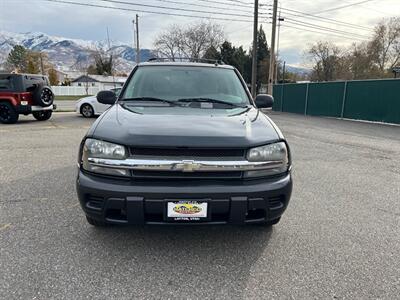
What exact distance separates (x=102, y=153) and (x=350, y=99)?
52.7 ft

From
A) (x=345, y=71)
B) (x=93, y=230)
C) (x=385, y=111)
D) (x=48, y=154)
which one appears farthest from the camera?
(x=345, y=71)

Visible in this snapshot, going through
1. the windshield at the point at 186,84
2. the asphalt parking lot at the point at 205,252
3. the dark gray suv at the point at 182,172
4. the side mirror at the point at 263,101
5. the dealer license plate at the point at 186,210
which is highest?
the windshield at the point at 186,84

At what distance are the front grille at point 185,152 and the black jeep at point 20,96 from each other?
1082 cm

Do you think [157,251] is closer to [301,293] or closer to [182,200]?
[182,200]

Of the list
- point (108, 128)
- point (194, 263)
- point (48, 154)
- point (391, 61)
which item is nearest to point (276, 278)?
point (194, 263)

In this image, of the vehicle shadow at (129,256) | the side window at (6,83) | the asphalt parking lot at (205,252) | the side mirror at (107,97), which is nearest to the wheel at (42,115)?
the side window at (6,83)

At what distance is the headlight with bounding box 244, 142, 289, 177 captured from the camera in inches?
95.6

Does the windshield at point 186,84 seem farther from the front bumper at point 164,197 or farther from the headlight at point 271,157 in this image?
the front bumper at point 164,197

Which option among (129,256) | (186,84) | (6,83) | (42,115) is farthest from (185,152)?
(42,115)

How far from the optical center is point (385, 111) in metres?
14.0

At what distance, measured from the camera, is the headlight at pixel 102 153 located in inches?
93.3

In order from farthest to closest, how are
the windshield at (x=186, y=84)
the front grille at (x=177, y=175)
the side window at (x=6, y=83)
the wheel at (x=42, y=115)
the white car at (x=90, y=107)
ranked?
1. the white car at (x=90, y=107)
2. the wheel at (x=42, y=115)
3. the side window at (x=6, y=83)
4. the windshield at (x=186, y=84)
5. the front grille at (x=177, y=175)

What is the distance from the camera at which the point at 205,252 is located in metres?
2.72

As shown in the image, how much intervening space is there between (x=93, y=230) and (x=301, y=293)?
1.98 meters
